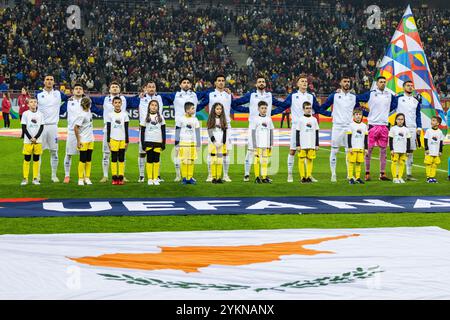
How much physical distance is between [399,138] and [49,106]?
7340mm

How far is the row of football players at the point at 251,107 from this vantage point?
14.0 metres

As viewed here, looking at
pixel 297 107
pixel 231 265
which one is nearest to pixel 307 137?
pixel 297 107

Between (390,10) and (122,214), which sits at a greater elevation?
(390,10)

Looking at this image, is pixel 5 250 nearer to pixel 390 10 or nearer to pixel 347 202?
pixel 347 202

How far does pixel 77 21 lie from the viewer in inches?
1644

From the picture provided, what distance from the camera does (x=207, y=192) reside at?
42.3 ft

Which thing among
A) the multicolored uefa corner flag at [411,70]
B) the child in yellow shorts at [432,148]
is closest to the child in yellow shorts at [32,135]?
the child in yellow shorts at [432,148]

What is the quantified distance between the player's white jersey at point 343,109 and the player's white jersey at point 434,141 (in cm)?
169

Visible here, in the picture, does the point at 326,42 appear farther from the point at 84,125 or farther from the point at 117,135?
the point at 84,125

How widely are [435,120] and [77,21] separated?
102ft

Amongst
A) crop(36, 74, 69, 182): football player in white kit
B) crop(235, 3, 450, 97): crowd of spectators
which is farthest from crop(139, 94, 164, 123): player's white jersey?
crop(235, 3, 450, 97): crowd of spectators

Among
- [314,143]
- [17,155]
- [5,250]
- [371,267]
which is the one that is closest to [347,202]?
[314,143]

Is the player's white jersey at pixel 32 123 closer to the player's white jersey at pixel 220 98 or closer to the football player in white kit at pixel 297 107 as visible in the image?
the player's white jersey at pixel 220 98

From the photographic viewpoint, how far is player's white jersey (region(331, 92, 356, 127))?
1482 cm
